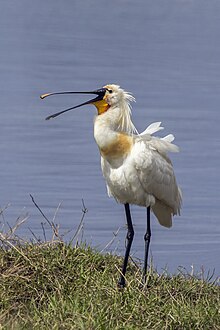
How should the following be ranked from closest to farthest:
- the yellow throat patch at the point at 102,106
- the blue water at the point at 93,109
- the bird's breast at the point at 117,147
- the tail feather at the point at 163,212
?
the bird's breast at the point at 117,147 < the yellow throat patch at the point at 102,106 < the tail feather at the point at 163,212 < the blue water at the point at 93,109

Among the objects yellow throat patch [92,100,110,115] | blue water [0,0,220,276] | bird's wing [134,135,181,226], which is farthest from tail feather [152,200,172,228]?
yellow throat patch [92,100,110,115]

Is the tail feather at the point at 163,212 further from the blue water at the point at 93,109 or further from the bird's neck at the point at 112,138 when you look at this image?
the bird's neck at the point at 112,138

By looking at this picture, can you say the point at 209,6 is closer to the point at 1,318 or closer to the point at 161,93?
the point at 161,93

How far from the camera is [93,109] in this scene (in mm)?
15422

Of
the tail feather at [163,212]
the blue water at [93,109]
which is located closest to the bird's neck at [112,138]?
the tail feather at [163,212]

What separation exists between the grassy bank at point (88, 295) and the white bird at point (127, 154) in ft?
1.22

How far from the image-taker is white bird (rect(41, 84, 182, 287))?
9023 millimetres

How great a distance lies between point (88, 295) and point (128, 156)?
4.49ft

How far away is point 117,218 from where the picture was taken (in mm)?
11484

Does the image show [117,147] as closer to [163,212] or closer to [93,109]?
[163,212]

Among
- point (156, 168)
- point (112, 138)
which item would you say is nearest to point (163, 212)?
point (156, 168)

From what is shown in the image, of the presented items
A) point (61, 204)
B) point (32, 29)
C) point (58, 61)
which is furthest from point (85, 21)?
point (61, 204)

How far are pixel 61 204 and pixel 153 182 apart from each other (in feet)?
8.50

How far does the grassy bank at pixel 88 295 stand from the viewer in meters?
7.49
